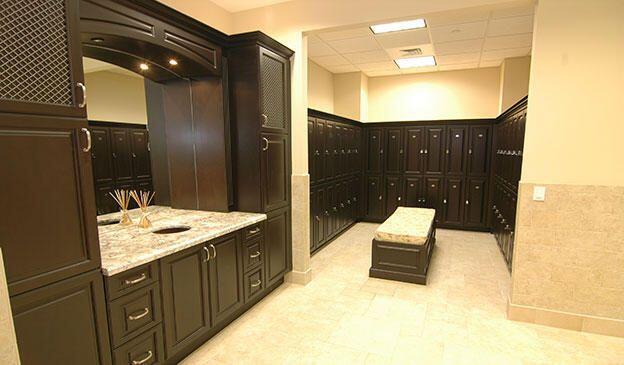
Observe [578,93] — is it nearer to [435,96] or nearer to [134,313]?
[134,313]

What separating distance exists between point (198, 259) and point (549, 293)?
2.90 m

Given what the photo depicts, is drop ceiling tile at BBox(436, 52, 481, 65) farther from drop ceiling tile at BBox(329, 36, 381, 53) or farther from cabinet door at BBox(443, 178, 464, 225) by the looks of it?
cabinet door at BBox(443, 178, 464, 225)

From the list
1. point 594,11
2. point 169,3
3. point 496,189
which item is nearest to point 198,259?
point 169,3

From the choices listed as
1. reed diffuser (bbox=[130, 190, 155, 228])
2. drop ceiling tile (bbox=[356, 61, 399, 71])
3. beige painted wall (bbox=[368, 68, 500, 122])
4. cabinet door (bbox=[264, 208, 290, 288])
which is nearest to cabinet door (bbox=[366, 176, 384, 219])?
beige painted wall (bbox=[368, 68, 500, 122])

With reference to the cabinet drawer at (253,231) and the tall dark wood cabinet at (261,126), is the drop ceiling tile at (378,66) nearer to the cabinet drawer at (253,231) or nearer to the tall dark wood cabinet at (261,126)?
the tall dark wood cabinet at (261,126)

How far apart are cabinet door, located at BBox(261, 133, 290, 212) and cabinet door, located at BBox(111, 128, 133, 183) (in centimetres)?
113

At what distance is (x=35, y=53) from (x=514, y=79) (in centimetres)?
595

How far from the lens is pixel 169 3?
8.70 feet

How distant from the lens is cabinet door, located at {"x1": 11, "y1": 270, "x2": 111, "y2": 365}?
4.33 ft

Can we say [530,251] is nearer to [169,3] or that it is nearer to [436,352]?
[436,352]

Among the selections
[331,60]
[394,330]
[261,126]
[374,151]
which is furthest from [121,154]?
[374,151]

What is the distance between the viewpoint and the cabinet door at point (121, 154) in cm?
244

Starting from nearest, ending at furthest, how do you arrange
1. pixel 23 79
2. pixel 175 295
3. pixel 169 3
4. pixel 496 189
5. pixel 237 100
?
pixel 23 79 < pixel 175 295 < pixel 169 3 < pixel 237 100 < pixel 496 189

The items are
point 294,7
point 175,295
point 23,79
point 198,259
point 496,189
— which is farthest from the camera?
point 496,189
